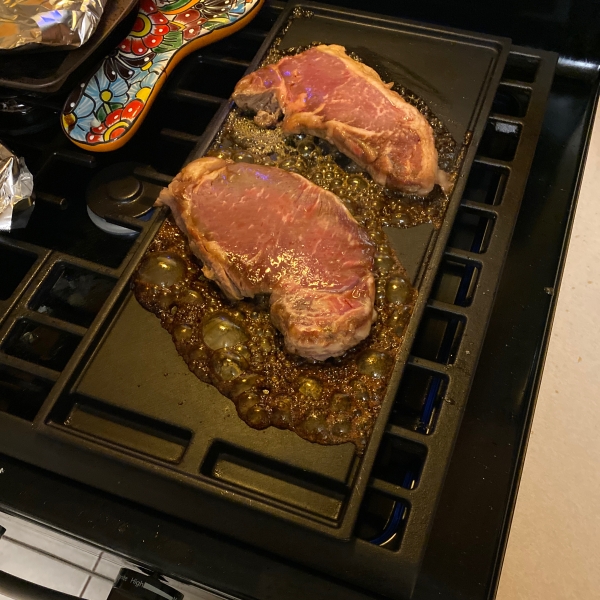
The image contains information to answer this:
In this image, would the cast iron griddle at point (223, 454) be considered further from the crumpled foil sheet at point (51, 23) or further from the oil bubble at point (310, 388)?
the crumpled foil sheet at point (51, 23)

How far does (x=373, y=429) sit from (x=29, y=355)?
561 millimetres

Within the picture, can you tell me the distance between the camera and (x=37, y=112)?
107 centimetres

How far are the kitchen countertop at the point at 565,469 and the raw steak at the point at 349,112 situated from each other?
12.7 inches

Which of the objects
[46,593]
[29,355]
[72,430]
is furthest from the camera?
[29,355]

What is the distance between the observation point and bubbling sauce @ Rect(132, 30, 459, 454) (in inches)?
30.3

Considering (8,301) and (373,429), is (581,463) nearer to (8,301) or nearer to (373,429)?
(373,429)

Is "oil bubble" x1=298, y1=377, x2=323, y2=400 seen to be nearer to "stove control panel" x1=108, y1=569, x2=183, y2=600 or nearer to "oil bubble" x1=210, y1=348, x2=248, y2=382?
"oil bubble" x1=210, y1=348, x2=248, y2=382

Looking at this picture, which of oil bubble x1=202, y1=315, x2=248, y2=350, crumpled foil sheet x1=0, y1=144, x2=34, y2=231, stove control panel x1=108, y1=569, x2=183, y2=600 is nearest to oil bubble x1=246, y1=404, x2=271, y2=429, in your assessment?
oil bubble x1=202, y1=315, x2=248, y2=350

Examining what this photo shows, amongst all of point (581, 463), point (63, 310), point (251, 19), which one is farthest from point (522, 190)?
point (63, 310)

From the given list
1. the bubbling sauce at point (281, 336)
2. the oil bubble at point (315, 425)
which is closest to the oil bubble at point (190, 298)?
the bubbling sauce at point (281, 336)


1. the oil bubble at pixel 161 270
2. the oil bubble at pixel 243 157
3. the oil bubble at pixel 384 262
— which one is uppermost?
the oil bubble at pixel 243 157

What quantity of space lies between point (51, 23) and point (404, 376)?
0.81m

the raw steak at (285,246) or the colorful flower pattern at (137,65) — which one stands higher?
the colorful flower pattern at (137,65)

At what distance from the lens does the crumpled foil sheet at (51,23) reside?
90 centimetres
